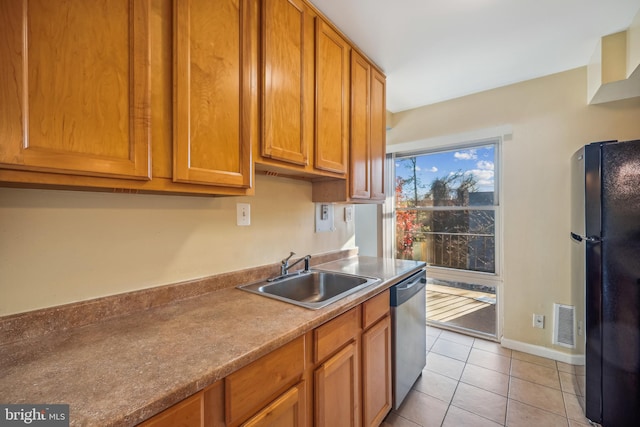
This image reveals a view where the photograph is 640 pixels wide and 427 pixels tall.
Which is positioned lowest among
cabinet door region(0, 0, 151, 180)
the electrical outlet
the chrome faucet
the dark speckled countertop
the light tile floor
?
the light tile floor

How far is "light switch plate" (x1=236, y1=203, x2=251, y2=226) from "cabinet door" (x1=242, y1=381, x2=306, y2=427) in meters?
0.88

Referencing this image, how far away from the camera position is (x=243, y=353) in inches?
30.6

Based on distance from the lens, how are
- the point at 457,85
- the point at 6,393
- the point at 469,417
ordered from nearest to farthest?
the point at 6,393 < the point at 469,417 < the point at 457,85

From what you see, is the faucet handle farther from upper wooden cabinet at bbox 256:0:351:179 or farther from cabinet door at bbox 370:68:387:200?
cabinet door at bbox 370:68:387:200

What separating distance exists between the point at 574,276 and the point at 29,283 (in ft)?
10.7

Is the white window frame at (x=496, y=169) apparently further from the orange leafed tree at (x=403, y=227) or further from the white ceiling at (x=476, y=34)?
the white ceiling at (x=476, y=34)

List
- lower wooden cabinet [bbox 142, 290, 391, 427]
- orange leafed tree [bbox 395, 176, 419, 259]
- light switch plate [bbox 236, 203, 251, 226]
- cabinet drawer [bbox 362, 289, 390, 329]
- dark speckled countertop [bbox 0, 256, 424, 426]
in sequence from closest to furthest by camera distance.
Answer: dark speckled countertop [bbox 0, 256, 424, 426], lower wooden cabinet [bbox 142, 290, 391, 427], cabinet drawer [bbox 362, 289, 390, 329], light switch plate [bbox 236, 203, 251, 226], orange leafed tree [bbox 395, 176, 419, 259]

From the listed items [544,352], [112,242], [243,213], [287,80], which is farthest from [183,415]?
[544,352]

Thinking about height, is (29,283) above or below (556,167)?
below

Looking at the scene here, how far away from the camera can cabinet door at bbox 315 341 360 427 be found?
1.09 metres

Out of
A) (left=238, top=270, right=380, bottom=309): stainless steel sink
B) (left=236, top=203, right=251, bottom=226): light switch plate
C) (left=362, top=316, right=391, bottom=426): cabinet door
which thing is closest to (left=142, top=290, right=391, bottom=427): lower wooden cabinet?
(left=362, top=316, right=391, bottom=426): cabinet door

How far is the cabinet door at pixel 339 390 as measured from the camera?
1095 millimetres

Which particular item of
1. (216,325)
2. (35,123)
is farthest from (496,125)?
(35,123)

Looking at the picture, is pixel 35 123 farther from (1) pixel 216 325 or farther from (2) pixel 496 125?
(2) pixel 496 125
